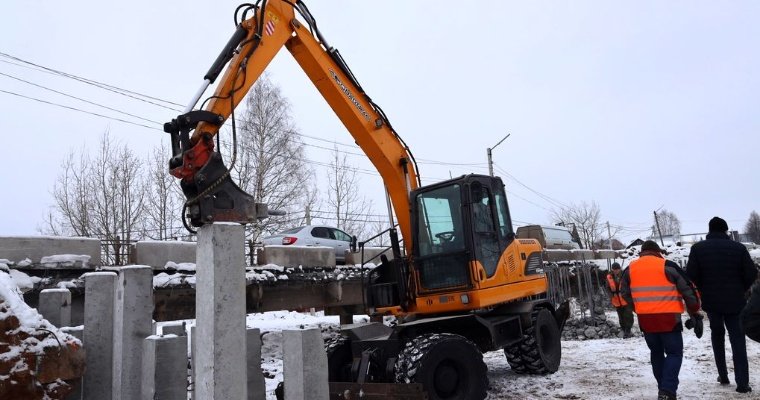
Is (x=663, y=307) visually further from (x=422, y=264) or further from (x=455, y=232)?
(x=422, y=264)

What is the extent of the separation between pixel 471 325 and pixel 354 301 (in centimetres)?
529

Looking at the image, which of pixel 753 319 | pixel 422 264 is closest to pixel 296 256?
pixel 422 264

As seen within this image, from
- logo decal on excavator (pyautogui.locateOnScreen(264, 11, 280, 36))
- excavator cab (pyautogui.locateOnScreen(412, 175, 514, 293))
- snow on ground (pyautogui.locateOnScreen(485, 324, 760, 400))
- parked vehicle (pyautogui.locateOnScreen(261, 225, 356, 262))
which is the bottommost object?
snow on ground (pyautogui.locateOnScreen(485, 324, 760, 400))

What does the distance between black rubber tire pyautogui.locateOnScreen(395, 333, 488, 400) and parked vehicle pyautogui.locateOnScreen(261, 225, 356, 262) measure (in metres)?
9.10

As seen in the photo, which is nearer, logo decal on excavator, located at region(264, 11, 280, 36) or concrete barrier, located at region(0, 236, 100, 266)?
logo decal on excavator, located at region(264, 11, 280, 36)

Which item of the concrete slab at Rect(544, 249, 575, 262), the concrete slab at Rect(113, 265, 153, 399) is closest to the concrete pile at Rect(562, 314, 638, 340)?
the concrete slab at Rect(544, 249, 575, 262)

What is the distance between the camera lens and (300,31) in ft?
21.1

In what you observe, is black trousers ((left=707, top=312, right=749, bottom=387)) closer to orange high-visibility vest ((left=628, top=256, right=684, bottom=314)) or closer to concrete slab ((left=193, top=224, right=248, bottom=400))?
orange high-visibility vest ((left=628, top=256, right=684, bottom=314))

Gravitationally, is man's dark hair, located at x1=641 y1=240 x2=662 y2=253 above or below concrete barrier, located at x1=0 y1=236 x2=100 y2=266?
below

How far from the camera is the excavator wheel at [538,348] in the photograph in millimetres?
7238

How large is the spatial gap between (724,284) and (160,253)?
25.2 feet

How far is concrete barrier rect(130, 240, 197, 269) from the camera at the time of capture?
8469 mm

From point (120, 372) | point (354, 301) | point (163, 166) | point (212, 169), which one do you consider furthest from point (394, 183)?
point (163, 166)

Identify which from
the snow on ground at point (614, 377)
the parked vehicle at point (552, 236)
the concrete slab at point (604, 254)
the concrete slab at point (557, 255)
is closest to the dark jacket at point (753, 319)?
the snow on ground at point (614, 377)
